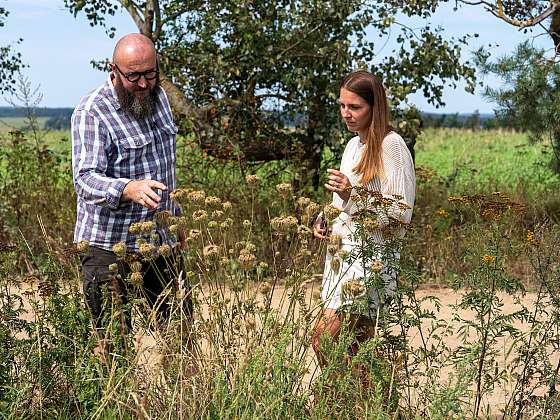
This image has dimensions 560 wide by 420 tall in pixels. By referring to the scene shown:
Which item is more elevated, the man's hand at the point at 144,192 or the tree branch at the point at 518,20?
the tree branch at the point at 518,20

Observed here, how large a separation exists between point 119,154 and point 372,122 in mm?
1142

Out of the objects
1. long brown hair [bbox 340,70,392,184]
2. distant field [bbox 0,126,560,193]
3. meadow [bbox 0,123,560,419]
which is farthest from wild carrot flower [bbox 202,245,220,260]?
distant field [bbox 0,126,560,193]

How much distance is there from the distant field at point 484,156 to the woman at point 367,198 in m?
8.72

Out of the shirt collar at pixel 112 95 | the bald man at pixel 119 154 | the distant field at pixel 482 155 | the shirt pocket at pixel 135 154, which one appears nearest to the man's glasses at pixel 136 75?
the bald man at pixel 119 154

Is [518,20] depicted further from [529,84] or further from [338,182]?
[338,182]

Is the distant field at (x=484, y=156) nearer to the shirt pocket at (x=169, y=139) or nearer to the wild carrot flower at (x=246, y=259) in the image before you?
the shirt pocket at (x=169, y=139)

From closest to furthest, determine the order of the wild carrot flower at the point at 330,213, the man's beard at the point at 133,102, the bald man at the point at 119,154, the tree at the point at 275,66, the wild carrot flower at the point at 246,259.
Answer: the wild carrot flower at the point at 246,259
the wild carrot flower at the point at 330,213
the bald man at the point at 119,154
the man's beard at the point at 133,102
the tree at the point at 275,66

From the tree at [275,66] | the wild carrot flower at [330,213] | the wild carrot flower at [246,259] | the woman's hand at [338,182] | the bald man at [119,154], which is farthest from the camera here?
the tree at [275,66]

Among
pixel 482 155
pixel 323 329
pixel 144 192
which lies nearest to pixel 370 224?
pixel 323 329

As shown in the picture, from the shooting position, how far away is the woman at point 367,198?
13.2 ft

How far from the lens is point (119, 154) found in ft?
14.4

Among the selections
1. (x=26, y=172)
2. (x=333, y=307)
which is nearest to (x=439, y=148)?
(x=26, y=172)

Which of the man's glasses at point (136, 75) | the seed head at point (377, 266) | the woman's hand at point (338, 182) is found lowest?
the seed head at point (377, 266)

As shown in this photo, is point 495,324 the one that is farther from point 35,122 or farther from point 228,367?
point 35,122
